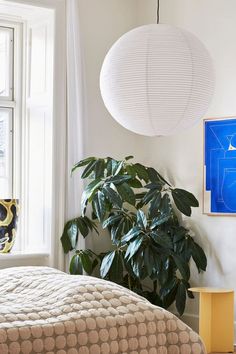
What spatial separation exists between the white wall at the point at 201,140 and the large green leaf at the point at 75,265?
0.84m

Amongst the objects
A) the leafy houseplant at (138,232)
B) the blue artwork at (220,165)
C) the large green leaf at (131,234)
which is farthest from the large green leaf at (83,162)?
the blue artwork at (220,165)

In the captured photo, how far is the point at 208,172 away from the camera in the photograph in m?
5.15

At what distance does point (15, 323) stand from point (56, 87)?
2682mm

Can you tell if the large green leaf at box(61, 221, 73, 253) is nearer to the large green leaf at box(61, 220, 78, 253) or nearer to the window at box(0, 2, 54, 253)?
the large green leaf at box(61, 220, 78, 253)

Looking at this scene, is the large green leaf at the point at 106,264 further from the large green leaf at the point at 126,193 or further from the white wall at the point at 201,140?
the white wall at the point at 201,140

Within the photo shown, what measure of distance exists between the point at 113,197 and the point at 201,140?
0.79m

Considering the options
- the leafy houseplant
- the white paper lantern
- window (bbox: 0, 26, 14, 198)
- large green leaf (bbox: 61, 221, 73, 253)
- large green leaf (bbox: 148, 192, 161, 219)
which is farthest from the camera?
window (bbox: 0, 26, 14, 198)

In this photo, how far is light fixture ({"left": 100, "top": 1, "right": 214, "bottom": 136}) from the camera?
3369 mm

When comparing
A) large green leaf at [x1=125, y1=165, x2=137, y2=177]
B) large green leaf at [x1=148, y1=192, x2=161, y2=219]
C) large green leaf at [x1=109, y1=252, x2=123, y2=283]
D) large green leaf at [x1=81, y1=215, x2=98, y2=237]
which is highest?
large green leaf at [x1=125, y1=165, x2=137, y2=177]

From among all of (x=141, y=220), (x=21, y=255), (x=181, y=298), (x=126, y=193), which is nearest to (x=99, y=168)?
(x=126, y=193)

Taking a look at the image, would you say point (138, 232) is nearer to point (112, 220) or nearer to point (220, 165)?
point (112, 220)

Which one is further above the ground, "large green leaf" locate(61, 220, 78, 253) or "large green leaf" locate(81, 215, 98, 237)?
"large green leaf" locate(81, 215, 98, 237)

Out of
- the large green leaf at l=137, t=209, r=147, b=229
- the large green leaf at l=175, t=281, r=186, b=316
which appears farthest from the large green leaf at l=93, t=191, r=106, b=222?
the large green leaf at l=175, t=281, r=186, b=316

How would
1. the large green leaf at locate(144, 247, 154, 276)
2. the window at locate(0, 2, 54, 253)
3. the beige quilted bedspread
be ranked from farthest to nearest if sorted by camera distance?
the window at locate(0, 2, 54, 253)
the large green leaf at locate(144, 247, 154, 276)
the beige quilted bedspread
